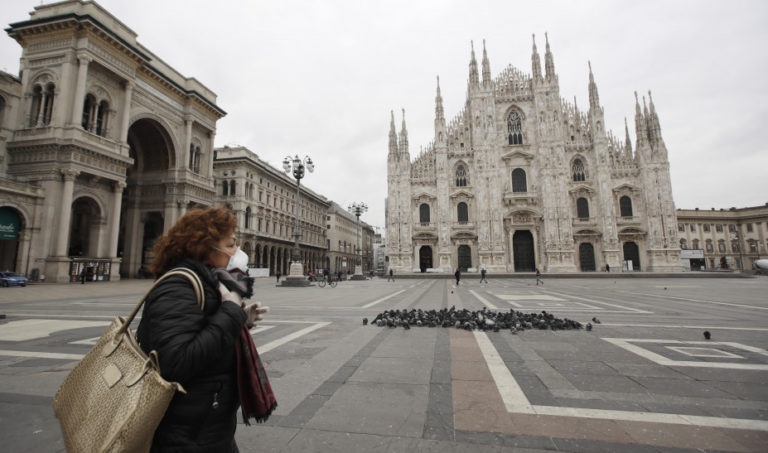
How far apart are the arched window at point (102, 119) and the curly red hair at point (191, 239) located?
95.8ft

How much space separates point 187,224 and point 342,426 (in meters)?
1.95

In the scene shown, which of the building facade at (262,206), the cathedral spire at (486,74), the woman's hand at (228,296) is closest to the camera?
the woman's hand at (228,296)

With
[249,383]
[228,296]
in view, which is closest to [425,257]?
[249,383]

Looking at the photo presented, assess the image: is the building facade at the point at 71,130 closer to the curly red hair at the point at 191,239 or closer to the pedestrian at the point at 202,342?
the curly red hair at the point at 191,239

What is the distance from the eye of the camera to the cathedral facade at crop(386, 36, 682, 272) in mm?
35125

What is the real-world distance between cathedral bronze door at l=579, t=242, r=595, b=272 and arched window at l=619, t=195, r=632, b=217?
5.09 meters

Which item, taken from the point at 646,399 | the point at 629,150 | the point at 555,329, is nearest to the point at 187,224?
the point at 646,399

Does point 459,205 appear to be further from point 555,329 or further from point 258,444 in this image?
point 258,444

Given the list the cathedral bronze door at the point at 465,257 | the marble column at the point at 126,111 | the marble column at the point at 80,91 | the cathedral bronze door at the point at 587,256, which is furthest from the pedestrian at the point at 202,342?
the cathedral bronze door at the point at 587,256

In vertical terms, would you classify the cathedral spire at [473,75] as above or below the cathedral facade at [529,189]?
above

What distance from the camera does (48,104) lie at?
2217cm

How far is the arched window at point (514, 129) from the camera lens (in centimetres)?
3897

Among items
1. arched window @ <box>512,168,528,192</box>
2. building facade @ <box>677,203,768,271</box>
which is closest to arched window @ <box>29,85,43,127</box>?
arched window @ <box>512,168,528,192</box>

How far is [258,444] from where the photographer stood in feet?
8.02
